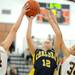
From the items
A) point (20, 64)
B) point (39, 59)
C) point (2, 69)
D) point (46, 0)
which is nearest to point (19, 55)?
point (20, 64)

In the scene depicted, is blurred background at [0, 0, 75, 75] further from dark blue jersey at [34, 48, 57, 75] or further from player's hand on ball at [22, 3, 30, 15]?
player's hand on ball at [22, 3, 30, 15]

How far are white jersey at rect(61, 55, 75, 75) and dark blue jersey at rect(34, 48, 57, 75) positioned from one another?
433mm

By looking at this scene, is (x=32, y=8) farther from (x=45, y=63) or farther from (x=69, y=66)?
(x=69, y=66)

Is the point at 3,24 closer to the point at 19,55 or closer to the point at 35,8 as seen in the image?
the point at 19,55

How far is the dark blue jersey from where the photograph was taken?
401cm

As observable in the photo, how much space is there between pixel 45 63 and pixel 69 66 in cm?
54

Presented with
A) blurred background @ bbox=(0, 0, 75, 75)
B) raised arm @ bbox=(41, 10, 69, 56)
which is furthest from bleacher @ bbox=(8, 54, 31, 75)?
raised arm @ bbox=(41, 10, 69, 56)

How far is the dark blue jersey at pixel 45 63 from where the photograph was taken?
4.01 m

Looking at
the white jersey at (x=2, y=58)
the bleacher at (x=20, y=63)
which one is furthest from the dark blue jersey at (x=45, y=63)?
the bleacher at (x=20, y=63)

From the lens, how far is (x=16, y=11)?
13922mm

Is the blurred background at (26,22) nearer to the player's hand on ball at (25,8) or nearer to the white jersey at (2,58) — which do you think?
the player's hand on ball at (25,8)

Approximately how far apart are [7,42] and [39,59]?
0.99 meters

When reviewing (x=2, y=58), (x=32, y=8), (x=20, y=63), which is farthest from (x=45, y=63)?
(x=20, y=63)

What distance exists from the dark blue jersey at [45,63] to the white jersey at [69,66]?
1.42ft
